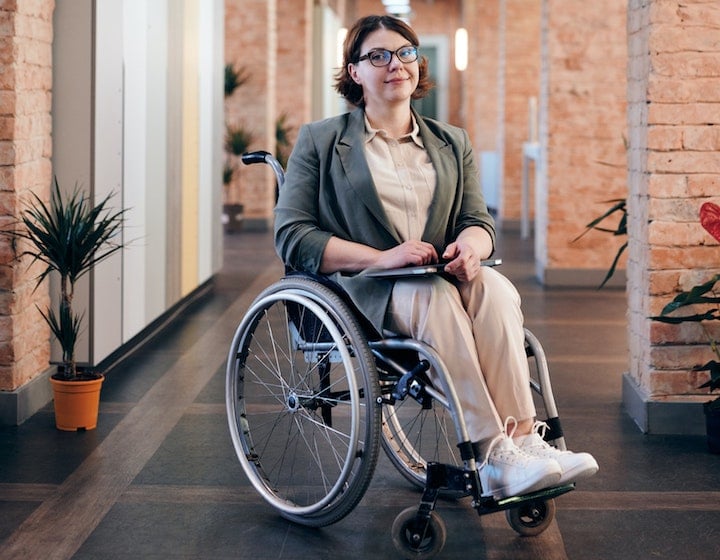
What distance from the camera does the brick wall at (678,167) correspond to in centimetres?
399

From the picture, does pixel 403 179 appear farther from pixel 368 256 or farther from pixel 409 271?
pixel 409 271

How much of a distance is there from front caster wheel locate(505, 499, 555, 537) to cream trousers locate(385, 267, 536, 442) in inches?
12.7

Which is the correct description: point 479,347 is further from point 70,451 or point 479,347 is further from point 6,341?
point 6,341

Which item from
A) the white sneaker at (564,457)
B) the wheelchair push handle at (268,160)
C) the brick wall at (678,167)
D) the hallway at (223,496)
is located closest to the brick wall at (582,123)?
the hallway at (223,496)

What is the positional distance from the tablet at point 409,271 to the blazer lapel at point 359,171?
0.17 metres

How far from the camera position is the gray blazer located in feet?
9.85

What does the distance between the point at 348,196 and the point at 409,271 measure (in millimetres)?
341

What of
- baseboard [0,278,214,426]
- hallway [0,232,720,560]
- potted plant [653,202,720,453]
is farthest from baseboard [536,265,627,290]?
potted plant [653,202,720,453]

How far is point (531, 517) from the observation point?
2949 millimetres

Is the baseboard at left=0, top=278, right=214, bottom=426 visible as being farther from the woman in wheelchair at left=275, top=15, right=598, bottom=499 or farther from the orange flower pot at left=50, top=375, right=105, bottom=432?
the woman in wheelchair at left=275, top=15, right=598, bottom=499

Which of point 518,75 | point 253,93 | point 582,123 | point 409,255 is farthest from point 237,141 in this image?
point 409,255

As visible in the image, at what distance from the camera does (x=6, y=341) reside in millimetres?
4027

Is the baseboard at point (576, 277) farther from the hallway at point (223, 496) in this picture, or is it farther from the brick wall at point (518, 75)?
the brick wall at point (518, 75)

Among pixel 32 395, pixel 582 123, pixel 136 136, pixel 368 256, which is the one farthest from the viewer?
pixel 582 123
